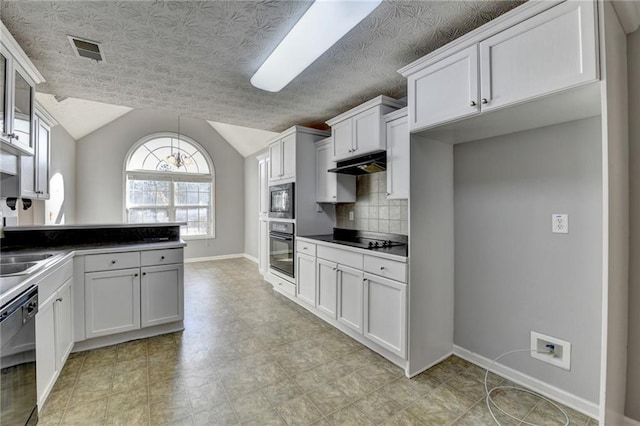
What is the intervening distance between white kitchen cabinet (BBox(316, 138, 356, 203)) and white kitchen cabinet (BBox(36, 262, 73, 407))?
2519 mm

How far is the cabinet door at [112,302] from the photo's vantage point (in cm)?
244

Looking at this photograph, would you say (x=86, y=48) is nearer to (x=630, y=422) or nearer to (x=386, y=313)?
(x=386, y=313)

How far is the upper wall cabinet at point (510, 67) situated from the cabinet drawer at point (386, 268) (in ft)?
3.35

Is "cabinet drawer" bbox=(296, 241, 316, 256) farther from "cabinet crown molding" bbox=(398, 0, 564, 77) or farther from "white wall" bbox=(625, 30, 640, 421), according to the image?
"white wall" bbox=(625, 30, 640, 421)

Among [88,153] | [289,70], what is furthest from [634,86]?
[88,153]

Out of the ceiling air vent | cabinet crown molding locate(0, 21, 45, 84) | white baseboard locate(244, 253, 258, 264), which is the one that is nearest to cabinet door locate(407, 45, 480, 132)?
the ceiling air vent

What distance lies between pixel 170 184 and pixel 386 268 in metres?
5.76

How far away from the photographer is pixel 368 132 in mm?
2697

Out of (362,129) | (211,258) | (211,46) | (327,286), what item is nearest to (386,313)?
(327,286)

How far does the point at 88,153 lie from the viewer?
562 centimetres

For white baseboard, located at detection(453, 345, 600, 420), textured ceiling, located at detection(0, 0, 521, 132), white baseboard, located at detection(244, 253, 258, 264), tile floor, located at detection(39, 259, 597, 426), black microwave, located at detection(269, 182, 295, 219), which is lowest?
tile floor, located at detection(39, 259, 597, 426)

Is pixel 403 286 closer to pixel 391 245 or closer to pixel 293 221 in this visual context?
pixel 391 245

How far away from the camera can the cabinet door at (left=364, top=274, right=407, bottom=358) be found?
7.02 feet

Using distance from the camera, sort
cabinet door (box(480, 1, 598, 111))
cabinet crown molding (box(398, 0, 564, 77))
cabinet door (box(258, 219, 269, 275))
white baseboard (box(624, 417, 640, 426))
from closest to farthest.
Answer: cabinet door (box(480, 1, 598, 111)) < cabinet crown molding (box(398, 0, 564, 77)) < white baseboard (box(624, 417, 640, 426)) < cabinet door (box(258, 219, 269, 275))
